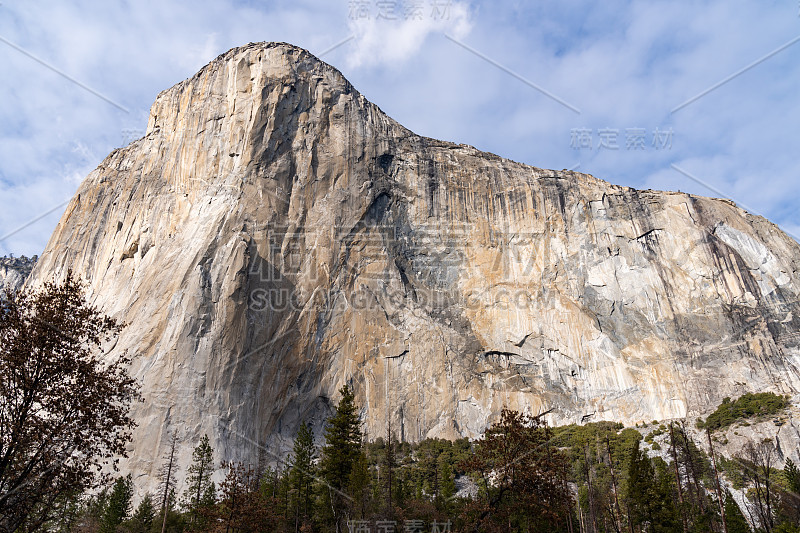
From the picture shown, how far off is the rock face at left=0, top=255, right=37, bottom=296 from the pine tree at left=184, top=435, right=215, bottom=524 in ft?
327

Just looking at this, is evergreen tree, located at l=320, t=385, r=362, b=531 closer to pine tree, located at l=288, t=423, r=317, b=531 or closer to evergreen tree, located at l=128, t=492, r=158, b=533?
pine tree, located at l=288, t=423, r=317, b=531

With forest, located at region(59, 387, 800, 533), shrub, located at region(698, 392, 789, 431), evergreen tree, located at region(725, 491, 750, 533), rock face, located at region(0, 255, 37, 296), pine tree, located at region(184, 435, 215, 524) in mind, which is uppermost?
rock face, located at region(0, 255, 37, 296)

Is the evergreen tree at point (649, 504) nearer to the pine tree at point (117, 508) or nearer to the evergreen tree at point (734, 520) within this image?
the evergreen tree at point (734, 520)

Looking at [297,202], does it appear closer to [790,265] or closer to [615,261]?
[615,261]

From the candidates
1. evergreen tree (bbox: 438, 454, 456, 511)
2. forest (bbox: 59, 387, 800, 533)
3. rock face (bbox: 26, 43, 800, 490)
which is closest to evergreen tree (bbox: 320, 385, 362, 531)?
forest (bbox: 59, 387, 800, 533)

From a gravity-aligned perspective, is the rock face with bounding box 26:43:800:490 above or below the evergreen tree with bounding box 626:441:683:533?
above

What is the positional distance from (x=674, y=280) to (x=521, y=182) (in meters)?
23.0

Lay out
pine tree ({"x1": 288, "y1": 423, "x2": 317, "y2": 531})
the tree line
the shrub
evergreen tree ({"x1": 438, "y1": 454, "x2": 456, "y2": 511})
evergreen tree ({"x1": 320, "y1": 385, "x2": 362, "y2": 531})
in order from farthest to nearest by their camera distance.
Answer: the shrub < evergreen tree ({"x1": 438, "y1": 454, "x2": 456, "y2": 511}) < pine tree ({"x1": 288, "y1": 423, "x2": 317, "y2": 531}) < evergreen tree ({"x1": 320, "y1": 385, "x2": 362, "y2": 531}) < the tree line

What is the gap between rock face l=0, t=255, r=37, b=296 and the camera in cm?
11969

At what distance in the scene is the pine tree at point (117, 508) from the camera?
108ft

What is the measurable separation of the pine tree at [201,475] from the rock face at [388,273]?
5.13 metres

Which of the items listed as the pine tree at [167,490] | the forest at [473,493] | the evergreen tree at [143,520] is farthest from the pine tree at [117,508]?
the pine tree at [167,490]

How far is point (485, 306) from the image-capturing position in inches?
2650

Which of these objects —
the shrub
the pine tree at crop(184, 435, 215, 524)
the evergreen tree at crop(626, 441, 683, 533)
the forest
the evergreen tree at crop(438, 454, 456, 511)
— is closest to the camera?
the forest
